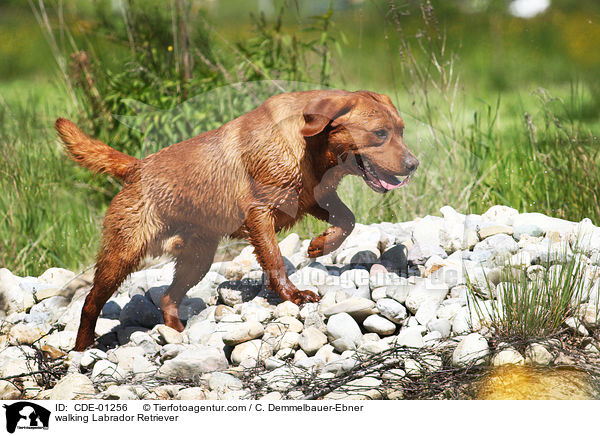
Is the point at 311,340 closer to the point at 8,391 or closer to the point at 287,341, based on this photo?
the point at 287,341

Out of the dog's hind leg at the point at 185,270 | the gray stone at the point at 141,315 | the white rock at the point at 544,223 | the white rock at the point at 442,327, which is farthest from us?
the white rock at the point at 544,223

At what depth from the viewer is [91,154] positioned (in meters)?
3.96

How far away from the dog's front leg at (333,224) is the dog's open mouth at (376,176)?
0.31m

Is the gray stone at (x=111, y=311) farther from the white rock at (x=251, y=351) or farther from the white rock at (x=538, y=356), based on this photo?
the white rock at (x=538, y=356)

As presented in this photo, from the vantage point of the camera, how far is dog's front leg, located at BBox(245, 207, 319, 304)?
3744mm

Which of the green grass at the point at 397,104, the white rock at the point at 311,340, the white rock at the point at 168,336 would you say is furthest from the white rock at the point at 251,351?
the green grass at the point at 397,104

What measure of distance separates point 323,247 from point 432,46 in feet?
7.36

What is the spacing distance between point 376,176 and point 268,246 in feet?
2.33

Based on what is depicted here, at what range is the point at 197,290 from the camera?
14.3 ft

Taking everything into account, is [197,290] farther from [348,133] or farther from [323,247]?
[348,133]

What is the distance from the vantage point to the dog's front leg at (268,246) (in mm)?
3744

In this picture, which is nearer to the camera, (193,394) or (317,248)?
(193,394)

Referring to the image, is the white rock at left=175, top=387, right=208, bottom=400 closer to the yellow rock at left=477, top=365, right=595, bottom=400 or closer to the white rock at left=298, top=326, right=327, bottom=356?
the white rock at left=298, top=326, right=327, bottom=356
